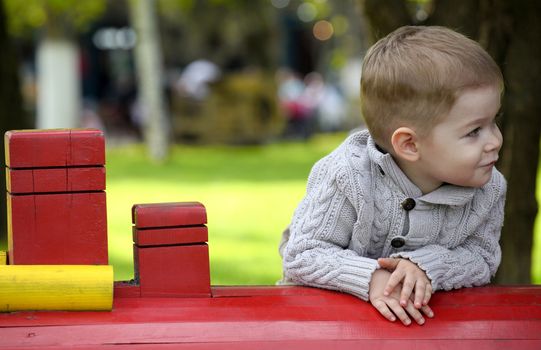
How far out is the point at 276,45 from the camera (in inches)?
974

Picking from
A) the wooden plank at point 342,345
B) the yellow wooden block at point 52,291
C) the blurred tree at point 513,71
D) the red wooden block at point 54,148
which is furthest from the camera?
the blurred tree at point 513,71

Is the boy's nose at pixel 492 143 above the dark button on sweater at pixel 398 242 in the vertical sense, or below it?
above

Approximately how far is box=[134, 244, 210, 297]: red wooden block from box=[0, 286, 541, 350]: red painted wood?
0.05 meters

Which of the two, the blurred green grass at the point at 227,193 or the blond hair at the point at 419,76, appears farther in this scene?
the blurred green grass at the point at 227,193

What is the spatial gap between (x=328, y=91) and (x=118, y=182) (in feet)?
56.5

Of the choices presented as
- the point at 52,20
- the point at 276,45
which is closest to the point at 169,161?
the point at 52,20

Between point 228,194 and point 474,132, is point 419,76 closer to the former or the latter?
point 474,132

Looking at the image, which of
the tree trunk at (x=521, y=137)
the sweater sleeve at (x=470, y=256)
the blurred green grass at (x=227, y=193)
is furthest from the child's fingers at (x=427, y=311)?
the blurred green grass at (x=227, y=193)

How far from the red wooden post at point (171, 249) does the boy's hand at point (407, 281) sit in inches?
19.0

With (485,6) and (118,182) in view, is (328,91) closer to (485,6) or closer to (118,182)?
(118,182)

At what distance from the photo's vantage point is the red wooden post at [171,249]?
2771 mm

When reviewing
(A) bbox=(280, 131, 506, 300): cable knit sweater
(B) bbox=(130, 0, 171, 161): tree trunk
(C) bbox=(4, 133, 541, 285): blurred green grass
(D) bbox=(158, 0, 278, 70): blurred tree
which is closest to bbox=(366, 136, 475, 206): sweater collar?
(A) bbox=(280, 131, 506, 300): cable knit sweater

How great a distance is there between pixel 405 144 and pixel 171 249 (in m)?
0.69

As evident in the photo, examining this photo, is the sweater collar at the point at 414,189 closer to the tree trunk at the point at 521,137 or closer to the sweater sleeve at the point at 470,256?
the sweater sleeve at the point at 470,256
